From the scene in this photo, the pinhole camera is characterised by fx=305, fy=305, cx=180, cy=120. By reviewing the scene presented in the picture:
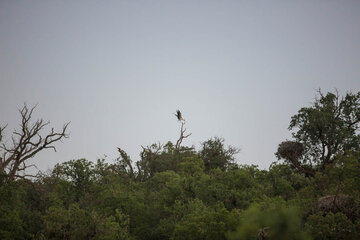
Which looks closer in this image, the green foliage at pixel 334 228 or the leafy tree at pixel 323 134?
the green foliage at pixel 334 228

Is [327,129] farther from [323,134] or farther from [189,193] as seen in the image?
[189,193]

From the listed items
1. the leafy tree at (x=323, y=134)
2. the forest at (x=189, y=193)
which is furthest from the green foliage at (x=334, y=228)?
the leafy tree at (x=323, y=134)

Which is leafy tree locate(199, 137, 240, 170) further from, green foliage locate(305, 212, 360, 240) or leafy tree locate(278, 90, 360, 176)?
green foliage locate(305, 212, 360, 240)

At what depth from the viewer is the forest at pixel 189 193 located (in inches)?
766

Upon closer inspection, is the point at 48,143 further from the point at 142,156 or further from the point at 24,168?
the point at 142,156

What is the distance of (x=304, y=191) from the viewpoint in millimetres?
25797

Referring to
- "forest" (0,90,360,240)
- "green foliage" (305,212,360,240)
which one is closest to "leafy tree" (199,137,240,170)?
"forest" (0,90,360,240)

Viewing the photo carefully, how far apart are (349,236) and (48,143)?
2822 cm

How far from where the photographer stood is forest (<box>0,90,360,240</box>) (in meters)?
19.5

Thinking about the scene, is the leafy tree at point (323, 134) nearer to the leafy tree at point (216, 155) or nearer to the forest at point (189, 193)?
the forest at point (189, 193)

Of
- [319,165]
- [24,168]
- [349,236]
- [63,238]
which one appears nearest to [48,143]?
[24,168]

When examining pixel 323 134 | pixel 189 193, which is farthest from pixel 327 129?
pixel 189 193

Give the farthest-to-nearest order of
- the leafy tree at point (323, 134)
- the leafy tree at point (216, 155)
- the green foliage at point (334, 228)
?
the leafy tree at point (216, 155) → the leafy tree at point (323, 134) → the green foliage at point (334, 228)

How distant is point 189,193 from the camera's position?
1113 inches
